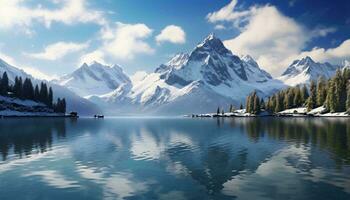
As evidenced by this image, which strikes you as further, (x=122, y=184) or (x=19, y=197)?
(x=122, y=184)

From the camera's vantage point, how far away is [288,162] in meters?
44.0

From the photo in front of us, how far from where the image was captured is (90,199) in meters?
27.4

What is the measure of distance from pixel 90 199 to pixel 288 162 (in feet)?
85.1

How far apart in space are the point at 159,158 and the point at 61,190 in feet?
64.0

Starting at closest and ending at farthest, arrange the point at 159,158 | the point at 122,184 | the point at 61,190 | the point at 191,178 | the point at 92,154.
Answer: the point at 61,190 < the point at 122,184 < the point at 191,178 < the point at 159,158 < the point at 92,154

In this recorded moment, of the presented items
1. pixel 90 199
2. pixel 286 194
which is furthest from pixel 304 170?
pixel 90 199

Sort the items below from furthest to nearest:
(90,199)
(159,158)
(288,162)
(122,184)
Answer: (159,158) < (288,162) < (122,184) < (90,199)

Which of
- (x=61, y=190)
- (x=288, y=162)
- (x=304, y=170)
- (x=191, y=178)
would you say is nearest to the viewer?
(x=61, y=190)

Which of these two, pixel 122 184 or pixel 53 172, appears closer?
pixel 122 184

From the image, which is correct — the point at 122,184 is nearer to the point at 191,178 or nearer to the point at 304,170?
the point at 191,178

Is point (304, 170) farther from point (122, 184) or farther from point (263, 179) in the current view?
point (122, 184)

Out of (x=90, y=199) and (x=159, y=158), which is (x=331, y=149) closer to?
(x=159, y=158)

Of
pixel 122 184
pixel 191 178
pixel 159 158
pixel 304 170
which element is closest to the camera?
pixel 122 184

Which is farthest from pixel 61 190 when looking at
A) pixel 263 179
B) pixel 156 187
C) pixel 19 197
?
pixel 263 179
